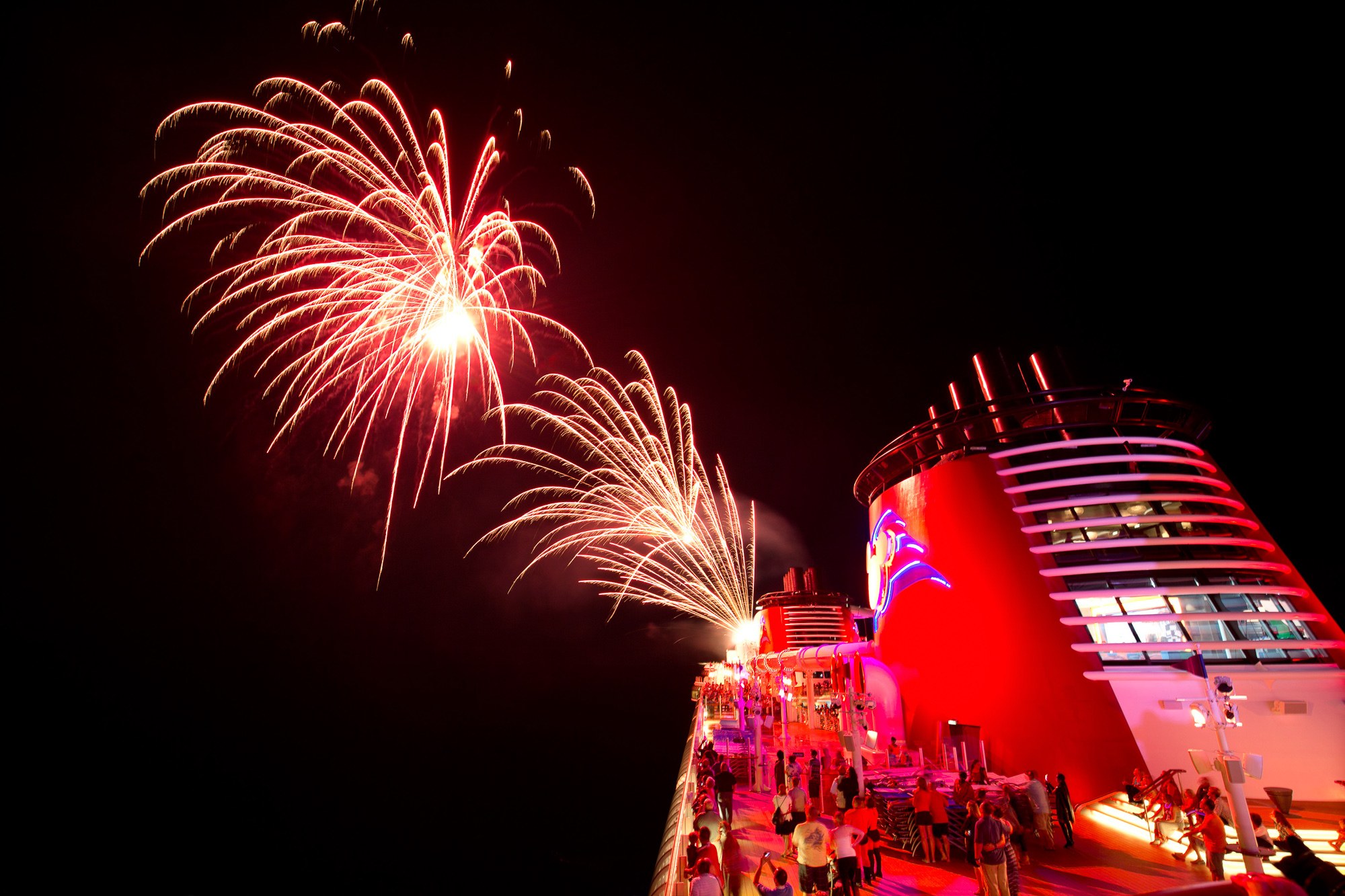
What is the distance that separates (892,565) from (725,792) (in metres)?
13.1

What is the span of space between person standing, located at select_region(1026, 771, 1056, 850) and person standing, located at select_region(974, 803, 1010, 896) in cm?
371

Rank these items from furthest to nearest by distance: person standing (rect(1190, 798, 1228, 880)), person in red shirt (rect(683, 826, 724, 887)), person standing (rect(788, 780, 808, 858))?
person standing (rect(788, 780, 808, 858)) < person standing (rect(1190, 798, 1228, 880)) < person in red shirt (rect(683, 826, 724, 887))

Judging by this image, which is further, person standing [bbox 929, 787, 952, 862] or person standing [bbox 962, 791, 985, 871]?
person standing [bbox 929, 787, 952, 862]

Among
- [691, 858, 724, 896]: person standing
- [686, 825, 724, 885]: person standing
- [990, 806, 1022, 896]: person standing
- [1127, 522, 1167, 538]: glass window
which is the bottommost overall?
[691, 858, 724, 896]: person standing

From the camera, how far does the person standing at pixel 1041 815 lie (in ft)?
37.0

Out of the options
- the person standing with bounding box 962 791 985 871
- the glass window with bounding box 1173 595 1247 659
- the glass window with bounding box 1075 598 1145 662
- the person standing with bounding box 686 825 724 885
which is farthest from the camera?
the glass window with bounding box 1075 598 1145 662

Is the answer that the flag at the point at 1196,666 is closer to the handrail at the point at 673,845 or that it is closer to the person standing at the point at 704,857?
the handrail at the point at 673,845

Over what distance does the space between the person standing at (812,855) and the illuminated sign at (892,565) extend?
1336 centimetres

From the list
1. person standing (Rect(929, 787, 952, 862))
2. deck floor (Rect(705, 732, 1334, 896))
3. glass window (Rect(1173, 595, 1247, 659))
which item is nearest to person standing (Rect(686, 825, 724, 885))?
deck floor (Rect(705, 732, 1334, 896))

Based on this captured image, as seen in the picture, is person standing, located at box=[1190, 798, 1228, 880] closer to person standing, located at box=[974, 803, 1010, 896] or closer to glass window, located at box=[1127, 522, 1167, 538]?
person standing, located at box=[974, 803, 1010, 896]

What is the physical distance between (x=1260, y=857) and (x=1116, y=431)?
1343cm

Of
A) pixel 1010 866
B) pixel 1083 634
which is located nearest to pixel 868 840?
pixel 1010 866

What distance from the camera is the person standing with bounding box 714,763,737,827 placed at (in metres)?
12.8

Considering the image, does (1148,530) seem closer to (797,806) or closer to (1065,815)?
(1065,815)
